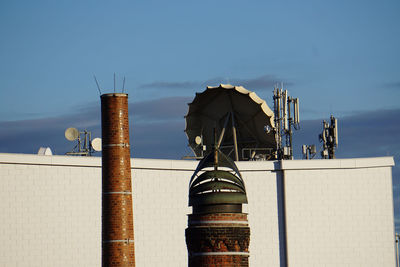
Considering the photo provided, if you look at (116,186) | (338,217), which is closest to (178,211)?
(338,217)

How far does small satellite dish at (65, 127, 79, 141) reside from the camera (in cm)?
6191

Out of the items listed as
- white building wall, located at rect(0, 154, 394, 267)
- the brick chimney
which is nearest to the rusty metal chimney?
the brick chimney

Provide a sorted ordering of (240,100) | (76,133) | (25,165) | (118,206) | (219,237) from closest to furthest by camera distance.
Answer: (219,237), (118,206), (25,165), (76,133), (240,100)

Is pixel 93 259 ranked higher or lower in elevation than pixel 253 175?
lower

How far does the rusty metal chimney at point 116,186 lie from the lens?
43219 mm

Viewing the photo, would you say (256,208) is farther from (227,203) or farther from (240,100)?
(227,203)

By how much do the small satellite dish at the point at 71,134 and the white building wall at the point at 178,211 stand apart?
4531mm

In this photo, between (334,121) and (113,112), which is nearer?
(113,112)

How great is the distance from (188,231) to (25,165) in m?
20.7

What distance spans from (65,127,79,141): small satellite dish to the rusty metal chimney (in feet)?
57.5

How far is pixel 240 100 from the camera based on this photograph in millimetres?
67562

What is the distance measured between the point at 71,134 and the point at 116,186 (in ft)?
62.7

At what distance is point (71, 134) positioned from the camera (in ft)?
203

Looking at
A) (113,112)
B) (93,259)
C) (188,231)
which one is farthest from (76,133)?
(188,231)
